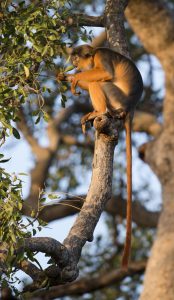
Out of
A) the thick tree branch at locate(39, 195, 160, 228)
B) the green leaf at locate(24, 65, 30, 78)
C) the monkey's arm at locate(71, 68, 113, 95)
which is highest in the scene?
the green leaf at locate(24, 65, 30, 78)

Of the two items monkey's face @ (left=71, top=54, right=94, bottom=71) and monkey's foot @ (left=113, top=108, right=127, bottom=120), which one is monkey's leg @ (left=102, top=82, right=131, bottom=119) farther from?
monkey's face @ (left=71, top=54, right=94, bottom=71)

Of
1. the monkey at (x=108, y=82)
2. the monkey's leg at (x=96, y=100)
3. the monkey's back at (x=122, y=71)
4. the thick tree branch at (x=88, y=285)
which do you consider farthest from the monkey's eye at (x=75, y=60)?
the thick tree branch at (x=88, y=285)

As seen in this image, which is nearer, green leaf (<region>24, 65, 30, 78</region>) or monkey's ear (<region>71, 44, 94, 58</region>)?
green leaf (<region>24, 65, 30, 78</region>)

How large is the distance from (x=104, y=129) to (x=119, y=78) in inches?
38.2

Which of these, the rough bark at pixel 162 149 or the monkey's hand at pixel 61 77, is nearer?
the monkey's hand at pixel 61 77

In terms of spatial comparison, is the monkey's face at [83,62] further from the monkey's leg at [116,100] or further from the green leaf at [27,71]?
the green leaf at [27,71]

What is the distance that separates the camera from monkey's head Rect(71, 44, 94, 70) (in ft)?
15.8

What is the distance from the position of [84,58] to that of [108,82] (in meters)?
0.30

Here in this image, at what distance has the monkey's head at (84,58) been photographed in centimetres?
482

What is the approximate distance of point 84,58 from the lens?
4.84 meters

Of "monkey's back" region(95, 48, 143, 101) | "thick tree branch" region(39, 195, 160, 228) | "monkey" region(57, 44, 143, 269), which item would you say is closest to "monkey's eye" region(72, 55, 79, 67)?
"monkey" region(57, 44, 143, 269)

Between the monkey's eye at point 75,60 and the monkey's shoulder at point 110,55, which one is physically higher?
the monkey's shoulder at point 110,55

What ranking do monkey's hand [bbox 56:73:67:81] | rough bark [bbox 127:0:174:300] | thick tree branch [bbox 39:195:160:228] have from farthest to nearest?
thick tree branch [bbox 39:195:160:228] → rough bark [bbox 127:0:174:300] → monkey's hand [bbox 56:73:67:81]

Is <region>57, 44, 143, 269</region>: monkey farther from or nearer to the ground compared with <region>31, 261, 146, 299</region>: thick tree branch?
farther from the ground
